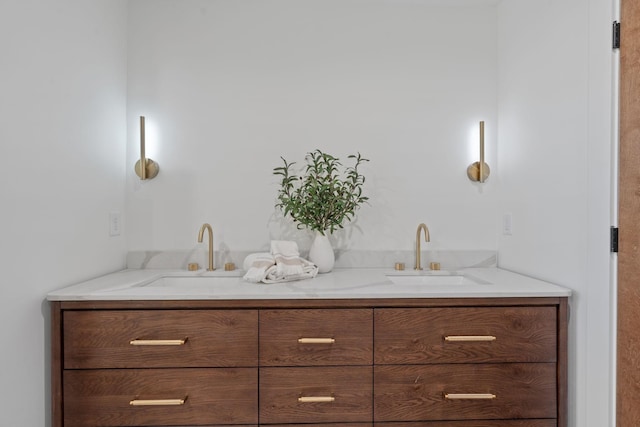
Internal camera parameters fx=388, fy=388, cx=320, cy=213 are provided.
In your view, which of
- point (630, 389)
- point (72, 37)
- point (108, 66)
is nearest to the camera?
point (630, 389)

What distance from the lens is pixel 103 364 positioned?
1437 millimetres

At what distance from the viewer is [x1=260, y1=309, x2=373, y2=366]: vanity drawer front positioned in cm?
146

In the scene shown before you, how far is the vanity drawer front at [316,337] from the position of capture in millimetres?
1459

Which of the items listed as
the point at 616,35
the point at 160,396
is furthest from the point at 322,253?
the point at 616,35

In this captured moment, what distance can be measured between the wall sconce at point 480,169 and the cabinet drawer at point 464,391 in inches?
39.5

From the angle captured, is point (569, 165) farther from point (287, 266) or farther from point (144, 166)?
point (144, 166)

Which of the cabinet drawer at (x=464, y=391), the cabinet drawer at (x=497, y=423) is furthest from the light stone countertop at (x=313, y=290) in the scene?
the cabinet drawer at (x=497, y=423)

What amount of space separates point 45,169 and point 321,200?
3.73ft

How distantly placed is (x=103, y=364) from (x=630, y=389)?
5.99 ft

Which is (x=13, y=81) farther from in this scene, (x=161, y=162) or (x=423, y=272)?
(x=423, y=272)

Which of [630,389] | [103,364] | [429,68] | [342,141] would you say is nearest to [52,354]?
[103,364]

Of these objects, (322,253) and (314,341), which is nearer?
(314,341)

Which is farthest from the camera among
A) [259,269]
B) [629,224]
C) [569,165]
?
[259,269]

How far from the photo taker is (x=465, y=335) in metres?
1.49
